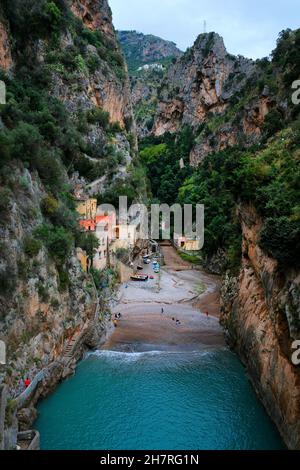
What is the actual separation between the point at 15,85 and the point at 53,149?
5937 millimetres

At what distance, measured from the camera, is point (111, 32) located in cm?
6912

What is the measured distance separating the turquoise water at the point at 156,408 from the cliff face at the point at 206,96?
5432 centimetres

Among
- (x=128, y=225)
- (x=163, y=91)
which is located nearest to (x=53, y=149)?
(x=128, y=225)

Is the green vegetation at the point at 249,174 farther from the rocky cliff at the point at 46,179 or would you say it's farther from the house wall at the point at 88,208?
the house wall at the point at 88,208

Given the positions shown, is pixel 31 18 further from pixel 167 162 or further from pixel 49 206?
pixel 167 162

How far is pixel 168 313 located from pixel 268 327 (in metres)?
17.9

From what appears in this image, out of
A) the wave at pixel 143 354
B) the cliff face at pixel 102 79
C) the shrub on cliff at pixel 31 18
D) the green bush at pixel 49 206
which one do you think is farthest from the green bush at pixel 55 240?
the cliff face at pixel 102 79

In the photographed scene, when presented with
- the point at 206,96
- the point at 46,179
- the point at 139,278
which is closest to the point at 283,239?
the point at 46,179

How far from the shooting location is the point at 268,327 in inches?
949

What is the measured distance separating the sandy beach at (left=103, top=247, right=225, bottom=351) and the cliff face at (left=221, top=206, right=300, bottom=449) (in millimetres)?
3649

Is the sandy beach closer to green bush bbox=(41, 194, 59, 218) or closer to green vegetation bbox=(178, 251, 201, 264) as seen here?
green vegetation bbox=(178, 251, 201, 264)

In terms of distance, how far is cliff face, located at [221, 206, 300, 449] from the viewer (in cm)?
1884

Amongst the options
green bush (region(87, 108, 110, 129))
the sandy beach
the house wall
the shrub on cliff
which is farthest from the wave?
green bush (region(87, 108, 110, 129))
